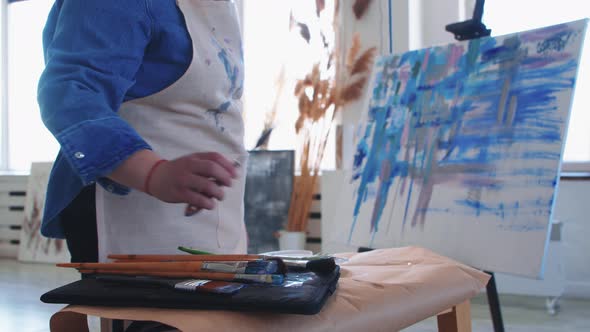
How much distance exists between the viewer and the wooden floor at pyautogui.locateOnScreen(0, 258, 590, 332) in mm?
2756

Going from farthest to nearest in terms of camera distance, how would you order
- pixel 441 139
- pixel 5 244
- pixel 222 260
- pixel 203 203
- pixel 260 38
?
pixel 5 244, pixel 260 38, pixel 441 139, pixel 222 260, pixel 203 203

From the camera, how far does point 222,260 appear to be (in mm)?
719

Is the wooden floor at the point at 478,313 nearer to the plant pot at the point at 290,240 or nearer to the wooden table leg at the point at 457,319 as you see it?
the plant pot at the point at 290,240

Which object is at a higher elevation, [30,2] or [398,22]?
[30,2]

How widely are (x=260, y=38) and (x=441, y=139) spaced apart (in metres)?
3.05

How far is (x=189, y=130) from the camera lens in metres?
0.88

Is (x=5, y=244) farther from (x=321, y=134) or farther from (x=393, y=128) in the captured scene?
(x=393, y=128)

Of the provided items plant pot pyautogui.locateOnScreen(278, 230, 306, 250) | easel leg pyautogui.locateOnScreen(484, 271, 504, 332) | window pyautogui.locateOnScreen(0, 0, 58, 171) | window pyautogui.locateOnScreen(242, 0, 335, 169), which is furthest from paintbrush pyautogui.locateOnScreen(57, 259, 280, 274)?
window pyautogui.locateOnScreen(0, 0, 58, 171)

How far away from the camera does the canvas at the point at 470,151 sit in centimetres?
176

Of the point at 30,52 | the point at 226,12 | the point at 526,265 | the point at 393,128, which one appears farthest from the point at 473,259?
the point at 30,52

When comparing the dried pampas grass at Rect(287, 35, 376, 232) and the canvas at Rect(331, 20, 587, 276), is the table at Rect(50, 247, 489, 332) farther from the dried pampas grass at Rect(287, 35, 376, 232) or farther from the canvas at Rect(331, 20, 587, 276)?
the dried pampas grass at Rect(287, 35, 376, 232)

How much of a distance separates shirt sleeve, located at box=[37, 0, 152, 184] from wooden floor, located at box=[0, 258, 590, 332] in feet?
7.73

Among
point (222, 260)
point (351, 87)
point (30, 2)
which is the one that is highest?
point (30, 2)

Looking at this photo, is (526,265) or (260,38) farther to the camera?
(260,38)
